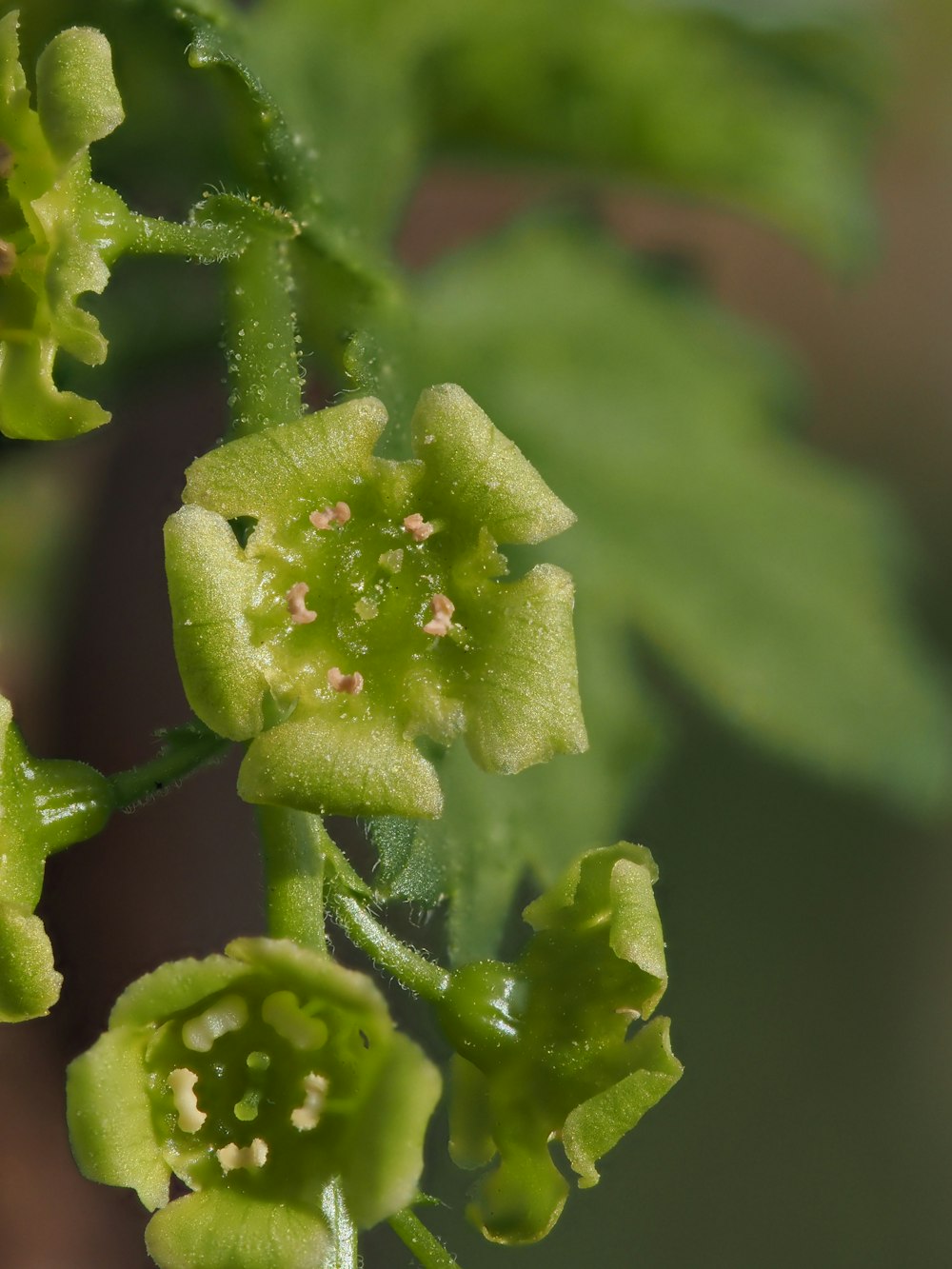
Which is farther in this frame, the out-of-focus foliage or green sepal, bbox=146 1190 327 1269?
the out-of-focus foliage

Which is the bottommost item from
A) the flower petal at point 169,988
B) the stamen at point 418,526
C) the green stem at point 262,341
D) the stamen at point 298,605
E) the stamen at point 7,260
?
the flower petal at point 169,988

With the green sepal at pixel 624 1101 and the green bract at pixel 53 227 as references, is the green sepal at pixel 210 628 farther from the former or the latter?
the green sepal at pixel 624 1101

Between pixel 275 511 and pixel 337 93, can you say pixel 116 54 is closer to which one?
pixel 337 93

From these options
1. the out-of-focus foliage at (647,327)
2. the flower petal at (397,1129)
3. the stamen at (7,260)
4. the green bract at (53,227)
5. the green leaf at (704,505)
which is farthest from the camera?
the green leaf at (704,505)

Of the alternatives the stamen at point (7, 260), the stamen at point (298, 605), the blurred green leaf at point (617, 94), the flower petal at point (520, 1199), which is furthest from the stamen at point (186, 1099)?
the blurred green leaf at point (617, 94)

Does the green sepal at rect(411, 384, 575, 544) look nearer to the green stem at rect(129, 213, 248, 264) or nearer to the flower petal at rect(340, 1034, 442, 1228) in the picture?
the green stem at rect(129, 213, 248, 264)

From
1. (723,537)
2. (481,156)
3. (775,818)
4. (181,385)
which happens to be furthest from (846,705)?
(181,385)

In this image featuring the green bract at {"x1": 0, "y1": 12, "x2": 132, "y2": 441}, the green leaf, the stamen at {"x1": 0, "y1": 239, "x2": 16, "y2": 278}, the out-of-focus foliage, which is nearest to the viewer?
the green bract at {"x1": 0, "y1": 12, "x2": 132, "y2": 441}

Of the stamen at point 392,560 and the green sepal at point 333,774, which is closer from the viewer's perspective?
the green sepal at point 333,774

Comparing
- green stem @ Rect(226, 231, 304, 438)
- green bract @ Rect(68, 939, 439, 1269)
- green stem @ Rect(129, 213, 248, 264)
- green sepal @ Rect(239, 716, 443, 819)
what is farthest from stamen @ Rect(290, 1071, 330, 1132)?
green stem @ Rect(129, 213, 248, 264)
